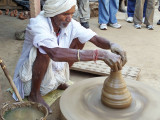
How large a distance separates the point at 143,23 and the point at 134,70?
11.3ft

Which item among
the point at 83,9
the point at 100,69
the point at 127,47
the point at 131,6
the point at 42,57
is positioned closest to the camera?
the point at 42,57

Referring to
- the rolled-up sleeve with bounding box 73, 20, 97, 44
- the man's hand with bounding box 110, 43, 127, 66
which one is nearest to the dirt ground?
the rolled-up sleeve with bounding box 73, 20, 97, 44

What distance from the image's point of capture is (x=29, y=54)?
2334 millimetres

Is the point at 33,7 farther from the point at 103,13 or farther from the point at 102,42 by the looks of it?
the point at 103,13

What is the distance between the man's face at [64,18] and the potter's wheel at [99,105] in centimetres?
60

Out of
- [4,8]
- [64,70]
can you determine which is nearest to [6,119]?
[64,70]

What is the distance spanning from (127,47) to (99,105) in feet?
9.07

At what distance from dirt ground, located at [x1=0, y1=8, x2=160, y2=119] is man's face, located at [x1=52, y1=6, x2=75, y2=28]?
37.8 inches

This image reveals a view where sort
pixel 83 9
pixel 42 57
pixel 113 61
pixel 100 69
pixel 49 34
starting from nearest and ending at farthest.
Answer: pixel 113 61
pixel 49 34
pixel 42 57
pixel 100 69
pixel 83 9

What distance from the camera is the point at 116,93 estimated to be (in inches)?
72.4

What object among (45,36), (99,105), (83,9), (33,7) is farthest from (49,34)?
(83,9)

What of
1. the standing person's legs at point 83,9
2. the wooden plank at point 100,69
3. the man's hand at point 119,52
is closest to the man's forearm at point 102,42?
the man's hand at point 119,52

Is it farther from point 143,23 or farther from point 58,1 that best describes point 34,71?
point 143,23

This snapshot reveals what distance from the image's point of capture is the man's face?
2.21 metres
